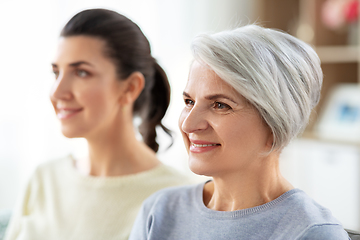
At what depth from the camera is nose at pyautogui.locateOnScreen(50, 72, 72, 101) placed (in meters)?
1.44

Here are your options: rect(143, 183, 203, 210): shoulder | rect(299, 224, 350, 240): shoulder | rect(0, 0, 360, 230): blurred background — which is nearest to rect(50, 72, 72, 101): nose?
rect(143, 183, 203, 210): shoulder

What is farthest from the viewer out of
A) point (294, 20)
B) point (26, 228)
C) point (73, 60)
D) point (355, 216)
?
point (294, 20)

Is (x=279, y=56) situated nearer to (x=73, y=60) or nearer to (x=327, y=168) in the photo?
(x=73, y=60)

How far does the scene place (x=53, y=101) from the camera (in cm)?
148

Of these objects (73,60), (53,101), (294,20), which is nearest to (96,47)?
(73,60)

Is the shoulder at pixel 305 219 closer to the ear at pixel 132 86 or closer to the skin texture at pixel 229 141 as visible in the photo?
the skin texture at pixel 229 141

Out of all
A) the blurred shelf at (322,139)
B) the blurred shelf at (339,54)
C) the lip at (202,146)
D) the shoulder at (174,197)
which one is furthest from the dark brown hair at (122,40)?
the blurred shelf at (339,54)

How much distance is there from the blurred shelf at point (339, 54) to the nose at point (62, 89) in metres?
2.31

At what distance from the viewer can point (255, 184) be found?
1.04 m

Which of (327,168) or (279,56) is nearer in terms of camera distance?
(279,56)

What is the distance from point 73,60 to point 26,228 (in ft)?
2.06

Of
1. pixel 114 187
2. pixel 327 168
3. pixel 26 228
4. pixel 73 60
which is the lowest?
pixel 327 168

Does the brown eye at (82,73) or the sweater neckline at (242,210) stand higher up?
the brown eye at (82,73)

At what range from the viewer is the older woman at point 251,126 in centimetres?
93
